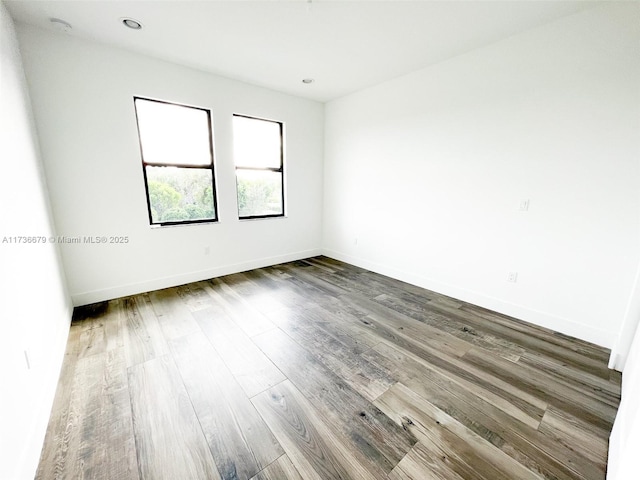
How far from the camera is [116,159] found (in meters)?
2.80

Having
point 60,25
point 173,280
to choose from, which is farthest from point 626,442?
point 60,25

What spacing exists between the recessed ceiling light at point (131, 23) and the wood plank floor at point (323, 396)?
264 cm

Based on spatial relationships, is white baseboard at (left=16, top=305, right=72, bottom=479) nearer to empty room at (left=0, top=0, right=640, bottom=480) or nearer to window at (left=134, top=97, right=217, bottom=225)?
empty room at (left=0, top=0, right=640, bottom=480)

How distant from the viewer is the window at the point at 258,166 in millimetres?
3741

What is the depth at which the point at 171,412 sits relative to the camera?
1.55 metres

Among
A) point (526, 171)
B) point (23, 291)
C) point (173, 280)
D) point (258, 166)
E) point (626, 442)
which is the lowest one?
point (173, 280)

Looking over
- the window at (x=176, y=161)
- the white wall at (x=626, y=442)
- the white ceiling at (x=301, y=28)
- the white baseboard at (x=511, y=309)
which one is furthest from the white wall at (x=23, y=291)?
the white baseboard at (x=511, y=309)

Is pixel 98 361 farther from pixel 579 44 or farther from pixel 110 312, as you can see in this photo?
pixel 579 44

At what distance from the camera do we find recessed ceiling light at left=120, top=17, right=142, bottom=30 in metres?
2.20

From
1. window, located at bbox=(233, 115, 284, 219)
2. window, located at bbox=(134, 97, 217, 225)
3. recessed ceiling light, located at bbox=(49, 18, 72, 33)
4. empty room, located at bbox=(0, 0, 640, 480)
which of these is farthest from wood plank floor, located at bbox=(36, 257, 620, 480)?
recessed ceiling light, located at bbox=(49, 18, 72, 33)

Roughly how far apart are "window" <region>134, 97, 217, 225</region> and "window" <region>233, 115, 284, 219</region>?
0.41 metres

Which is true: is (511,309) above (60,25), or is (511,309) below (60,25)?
below

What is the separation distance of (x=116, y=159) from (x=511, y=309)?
445 cm

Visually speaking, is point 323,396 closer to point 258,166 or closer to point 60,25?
point 258,166
